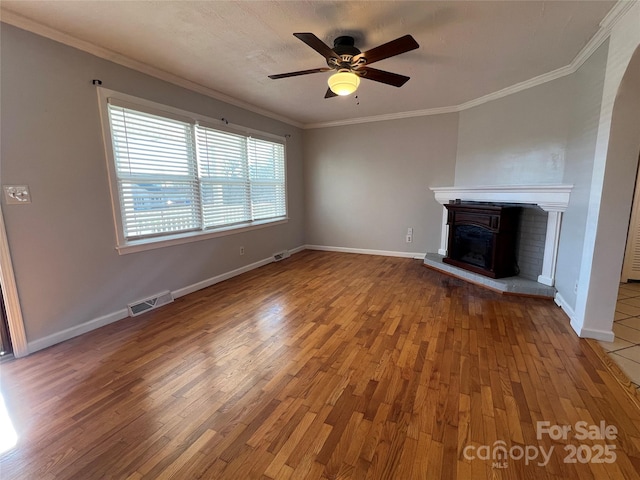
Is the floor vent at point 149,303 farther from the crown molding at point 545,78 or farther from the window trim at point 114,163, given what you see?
the crown molding at point 545,78

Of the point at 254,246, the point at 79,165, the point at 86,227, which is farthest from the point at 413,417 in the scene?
the point at 254,246

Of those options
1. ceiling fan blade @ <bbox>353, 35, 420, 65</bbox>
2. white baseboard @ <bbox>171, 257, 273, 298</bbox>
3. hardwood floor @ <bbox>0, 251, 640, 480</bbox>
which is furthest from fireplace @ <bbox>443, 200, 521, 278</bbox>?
white baseboard @ <bbox>171, 257, 273, 298</bbox>

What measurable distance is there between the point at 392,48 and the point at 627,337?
3.12 m

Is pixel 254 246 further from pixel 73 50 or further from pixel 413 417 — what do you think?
pixel 413 417

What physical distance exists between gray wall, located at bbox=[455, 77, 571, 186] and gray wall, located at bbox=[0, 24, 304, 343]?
14.0 feet

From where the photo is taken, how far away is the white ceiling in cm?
201

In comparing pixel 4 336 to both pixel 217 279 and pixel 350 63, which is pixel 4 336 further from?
pixel 350 63

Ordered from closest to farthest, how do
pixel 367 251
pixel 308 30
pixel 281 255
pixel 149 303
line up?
pixel 308 30 → pixel 149 303 → pixel 281 255 → pixel 367 251

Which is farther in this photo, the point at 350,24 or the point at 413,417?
the point at 350,24

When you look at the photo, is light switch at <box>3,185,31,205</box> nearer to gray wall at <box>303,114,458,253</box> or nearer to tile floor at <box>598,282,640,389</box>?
gray wall at <box>303,114,458,253</box>

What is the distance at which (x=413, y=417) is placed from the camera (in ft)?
5.27

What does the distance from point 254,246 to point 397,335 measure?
285 centimetres

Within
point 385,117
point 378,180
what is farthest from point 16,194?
point 385,117

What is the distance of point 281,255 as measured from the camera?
526cm
